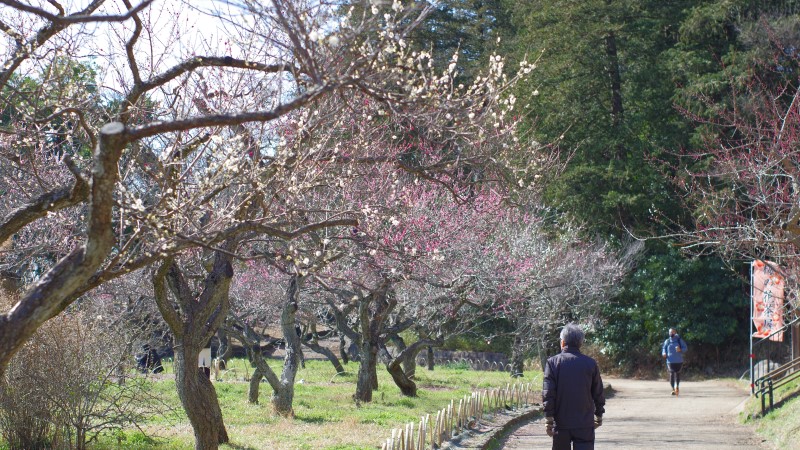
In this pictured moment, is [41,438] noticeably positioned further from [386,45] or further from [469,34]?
[469,34]

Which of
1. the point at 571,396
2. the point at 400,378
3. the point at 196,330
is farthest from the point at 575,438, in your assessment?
the point at 400,378

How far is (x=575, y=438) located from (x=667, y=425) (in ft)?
31.7

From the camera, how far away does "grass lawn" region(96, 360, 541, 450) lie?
1207cm

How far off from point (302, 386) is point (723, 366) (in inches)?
666

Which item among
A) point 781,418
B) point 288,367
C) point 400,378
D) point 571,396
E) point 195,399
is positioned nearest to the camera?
point 571,396

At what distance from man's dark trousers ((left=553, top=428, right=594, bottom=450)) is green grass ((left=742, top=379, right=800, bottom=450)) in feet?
19.2

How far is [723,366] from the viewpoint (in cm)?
3147

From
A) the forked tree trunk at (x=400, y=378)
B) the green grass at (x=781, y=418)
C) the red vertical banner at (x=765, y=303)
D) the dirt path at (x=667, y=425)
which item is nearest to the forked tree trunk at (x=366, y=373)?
the forked tree trunk at (x=400, y=378)

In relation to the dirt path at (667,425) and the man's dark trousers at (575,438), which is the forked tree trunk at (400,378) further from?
the man's dark trousers at (575,438)

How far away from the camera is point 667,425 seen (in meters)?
16.8

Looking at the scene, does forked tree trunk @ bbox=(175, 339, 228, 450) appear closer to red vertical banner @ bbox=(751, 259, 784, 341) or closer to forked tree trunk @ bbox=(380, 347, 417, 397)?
forked tree trunk @ bbox=(380, 347, 417, 397)

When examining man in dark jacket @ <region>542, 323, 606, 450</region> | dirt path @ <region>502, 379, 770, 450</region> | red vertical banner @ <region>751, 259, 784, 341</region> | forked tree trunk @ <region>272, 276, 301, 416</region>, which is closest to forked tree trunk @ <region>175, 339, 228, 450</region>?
man in dark jacket @ <region>542, 323, 606, 450</region>

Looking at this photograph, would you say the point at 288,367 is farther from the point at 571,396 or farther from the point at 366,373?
the point at 571,396

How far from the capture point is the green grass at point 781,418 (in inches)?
521
